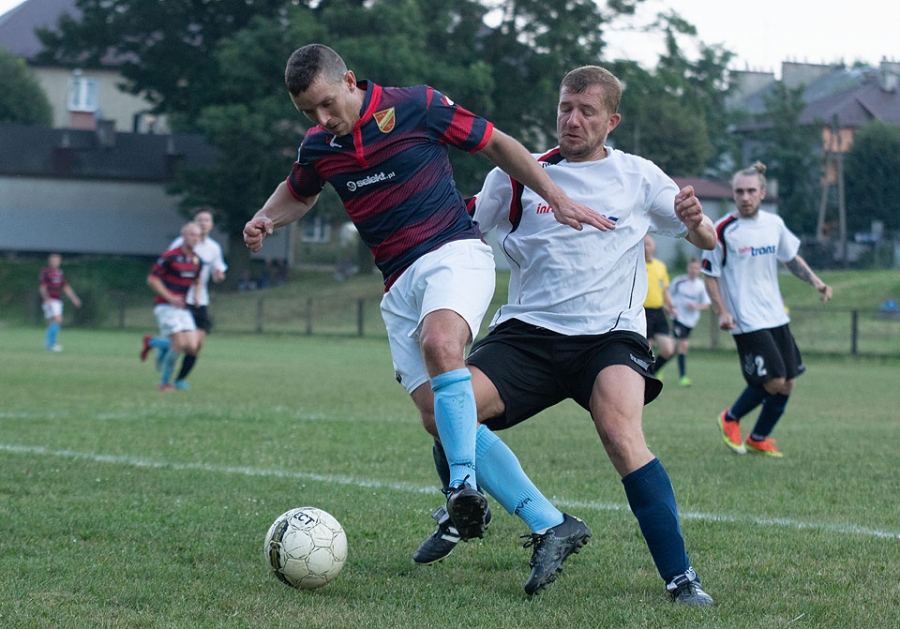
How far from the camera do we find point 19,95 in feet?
206

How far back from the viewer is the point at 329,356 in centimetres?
2273

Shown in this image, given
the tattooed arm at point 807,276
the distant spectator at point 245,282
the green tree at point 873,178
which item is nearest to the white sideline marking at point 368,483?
the tattooed arm at point 807,276

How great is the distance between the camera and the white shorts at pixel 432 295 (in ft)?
13.8

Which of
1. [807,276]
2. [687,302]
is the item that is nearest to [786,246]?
[807,276]

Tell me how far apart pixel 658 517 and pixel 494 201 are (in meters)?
1.43

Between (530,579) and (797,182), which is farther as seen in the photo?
(797,182)

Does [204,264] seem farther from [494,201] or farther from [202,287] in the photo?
[494,201]

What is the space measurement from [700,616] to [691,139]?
56.7 meters

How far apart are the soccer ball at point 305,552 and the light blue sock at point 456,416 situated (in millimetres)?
507

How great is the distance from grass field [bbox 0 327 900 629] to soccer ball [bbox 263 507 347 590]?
83mm

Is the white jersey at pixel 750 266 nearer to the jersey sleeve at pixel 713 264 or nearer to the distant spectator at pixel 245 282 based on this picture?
the jersey sleeve at pixel 713 264

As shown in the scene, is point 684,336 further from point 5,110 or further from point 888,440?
point 5,110

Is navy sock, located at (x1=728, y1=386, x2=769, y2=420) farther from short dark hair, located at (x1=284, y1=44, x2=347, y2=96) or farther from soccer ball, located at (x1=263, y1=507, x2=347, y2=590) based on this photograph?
short dark hair, located at (x1=284, y1=44, x2=347, y2=96)

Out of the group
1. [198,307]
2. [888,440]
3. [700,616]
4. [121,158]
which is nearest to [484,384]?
[700,616]
